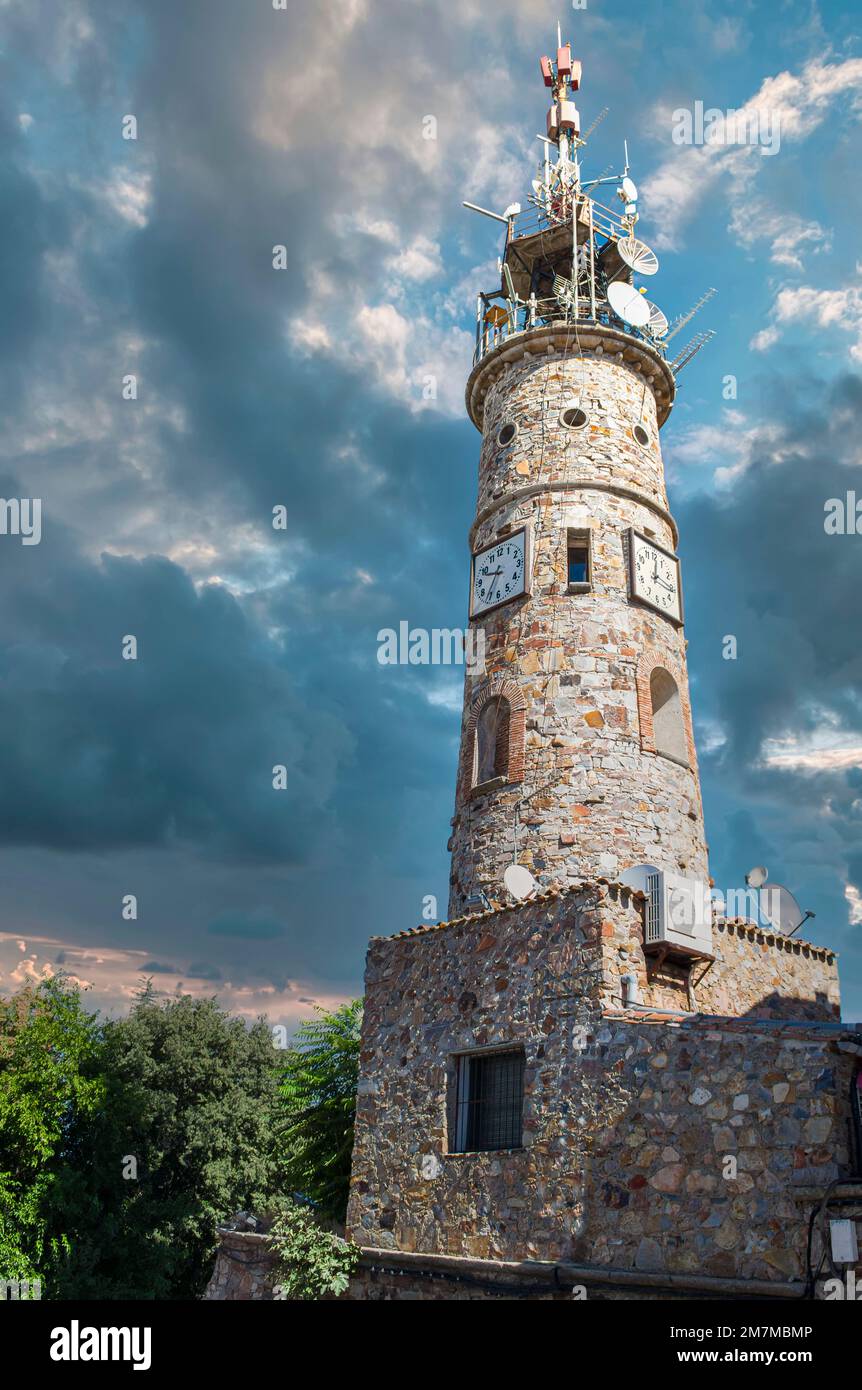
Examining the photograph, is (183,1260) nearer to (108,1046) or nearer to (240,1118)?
(240,1118)

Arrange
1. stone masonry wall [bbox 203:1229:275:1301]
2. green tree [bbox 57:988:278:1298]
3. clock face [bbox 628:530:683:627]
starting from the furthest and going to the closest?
green tree [bbox 57:988:278:1298] < clock face [bbox 628:530:683:627] < stone masonry wall [bbox 203:1229:275:1301]

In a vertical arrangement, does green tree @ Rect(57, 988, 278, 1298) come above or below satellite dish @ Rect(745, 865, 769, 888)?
below

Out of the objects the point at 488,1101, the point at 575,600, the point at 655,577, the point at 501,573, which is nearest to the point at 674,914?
the point at 488,1101

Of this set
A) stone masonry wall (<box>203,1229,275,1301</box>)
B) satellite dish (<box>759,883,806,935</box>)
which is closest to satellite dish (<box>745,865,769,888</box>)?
satellite dish (<box>759,883,806,935</box>)

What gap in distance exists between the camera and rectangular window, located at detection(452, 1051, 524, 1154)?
14.3 metres

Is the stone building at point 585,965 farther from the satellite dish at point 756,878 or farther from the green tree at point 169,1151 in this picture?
the green tree at point 169,1151

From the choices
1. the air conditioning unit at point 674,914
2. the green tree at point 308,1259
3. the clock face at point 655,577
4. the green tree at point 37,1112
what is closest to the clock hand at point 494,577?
the clock face at point 655,577

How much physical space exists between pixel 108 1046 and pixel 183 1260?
7039 mm

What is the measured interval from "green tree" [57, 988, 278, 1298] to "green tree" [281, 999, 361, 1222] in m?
4.33

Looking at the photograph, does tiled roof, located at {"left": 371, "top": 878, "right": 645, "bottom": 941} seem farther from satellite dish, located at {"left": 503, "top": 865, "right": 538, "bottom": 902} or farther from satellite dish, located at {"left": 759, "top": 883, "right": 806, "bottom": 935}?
satellite dish, located at {"left": 759, "top": 883, "right": 806, "bottom": 935}

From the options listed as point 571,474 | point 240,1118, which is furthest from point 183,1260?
point 571,474

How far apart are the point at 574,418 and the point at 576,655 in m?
5.70

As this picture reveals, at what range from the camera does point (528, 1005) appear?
1454 centimetres

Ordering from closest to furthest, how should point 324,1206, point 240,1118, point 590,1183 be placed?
point 590,1183 < point 324,1206 < point 240,1118
